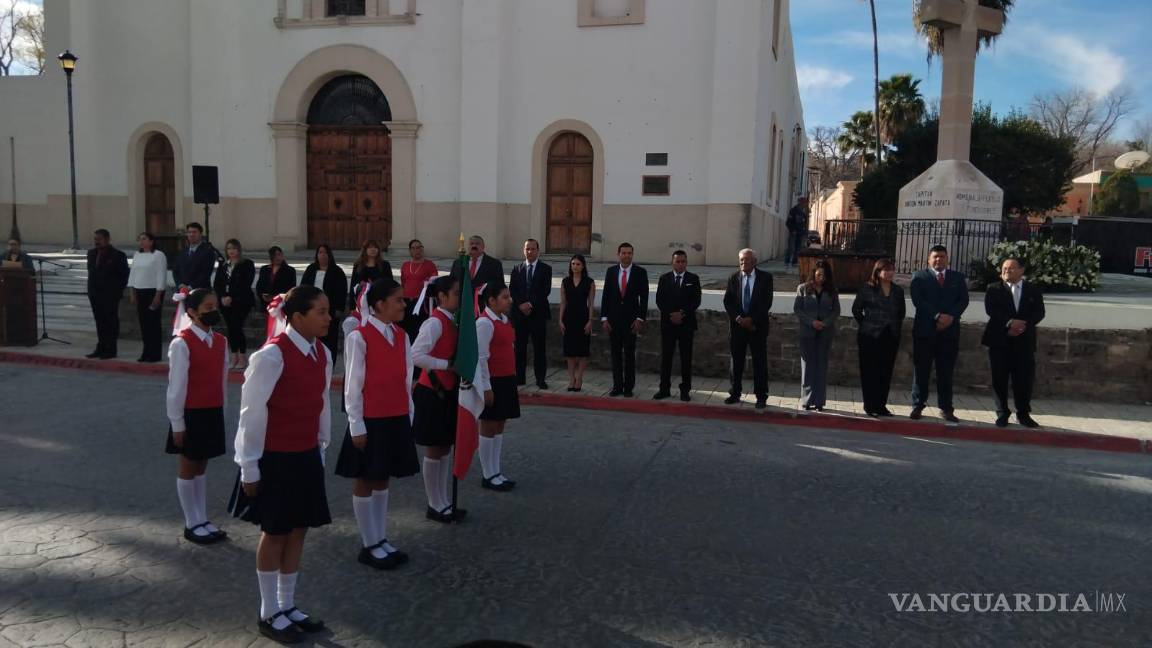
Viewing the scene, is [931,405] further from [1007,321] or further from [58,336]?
[58,336]

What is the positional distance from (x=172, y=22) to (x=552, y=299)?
15.6m

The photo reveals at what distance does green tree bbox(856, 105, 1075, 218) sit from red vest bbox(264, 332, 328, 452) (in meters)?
29.3

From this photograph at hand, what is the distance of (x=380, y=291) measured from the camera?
466cm

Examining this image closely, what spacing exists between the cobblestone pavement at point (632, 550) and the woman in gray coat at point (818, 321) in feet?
4.90

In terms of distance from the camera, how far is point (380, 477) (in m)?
4.71

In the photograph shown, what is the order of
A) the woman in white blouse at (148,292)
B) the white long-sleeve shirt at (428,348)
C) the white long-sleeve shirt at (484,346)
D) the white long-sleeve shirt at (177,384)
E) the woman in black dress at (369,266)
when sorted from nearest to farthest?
the white long-sleeve shirt at (177,384), the white long-sleeve shirt at (428,348), the white long-sleeve shirt at (484,346), the woman in black dress at (369,266), the woman in white blouse at (148,292)

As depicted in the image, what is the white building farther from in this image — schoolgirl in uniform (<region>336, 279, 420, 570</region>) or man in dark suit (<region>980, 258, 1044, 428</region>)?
schoolgirl in uniform (<region>336, 279, 420, 570</region>)

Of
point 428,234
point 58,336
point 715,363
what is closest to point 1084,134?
point 428,234

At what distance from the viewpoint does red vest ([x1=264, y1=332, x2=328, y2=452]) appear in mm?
3918

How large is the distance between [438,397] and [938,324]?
5.80 meters

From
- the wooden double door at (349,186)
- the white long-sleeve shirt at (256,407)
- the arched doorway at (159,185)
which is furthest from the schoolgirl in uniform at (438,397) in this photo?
the arched doorway at (159,185)

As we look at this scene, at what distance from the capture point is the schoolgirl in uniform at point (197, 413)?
502 cm

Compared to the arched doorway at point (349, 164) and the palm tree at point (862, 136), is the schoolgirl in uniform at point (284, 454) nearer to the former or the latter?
the arched doorway at point (349, 164)

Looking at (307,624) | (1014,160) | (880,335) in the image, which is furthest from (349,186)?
(1014,160)
